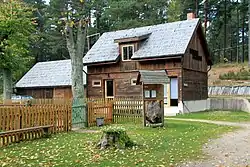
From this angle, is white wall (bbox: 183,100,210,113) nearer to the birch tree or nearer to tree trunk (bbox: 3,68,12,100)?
the birch tree

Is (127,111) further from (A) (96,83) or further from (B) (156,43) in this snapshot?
(A) (96,83)

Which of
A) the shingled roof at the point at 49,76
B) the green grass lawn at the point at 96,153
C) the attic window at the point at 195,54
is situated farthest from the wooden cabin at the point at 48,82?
the green grass lawn at the point at 96,153

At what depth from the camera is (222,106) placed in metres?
27.7

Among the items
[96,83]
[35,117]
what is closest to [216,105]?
[96,83]

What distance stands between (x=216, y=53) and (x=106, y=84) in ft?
107

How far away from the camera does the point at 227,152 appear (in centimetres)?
934

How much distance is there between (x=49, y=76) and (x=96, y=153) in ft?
90.5

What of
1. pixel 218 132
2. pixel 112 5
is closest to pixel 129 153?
pixel 218 132

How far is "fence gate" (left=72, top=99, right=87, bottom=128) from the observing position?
1556 centimetres

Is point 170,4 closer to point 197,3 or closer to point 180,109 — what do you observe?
point 197,3

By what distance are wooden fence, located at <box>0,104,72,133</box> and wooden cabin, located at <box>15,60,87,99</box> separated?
1753 cm

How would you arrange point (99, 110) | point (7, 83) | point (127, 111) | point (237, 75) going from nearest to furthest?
point (99, 110) < point (127, 111) < point (7, 83) < point (237, 75)

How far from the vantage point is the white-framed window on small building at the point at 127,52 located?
26859mm

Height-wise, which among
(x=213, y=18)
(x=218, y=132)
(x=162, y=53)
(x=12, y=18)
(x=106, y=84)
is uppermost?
(x=213, y=18)
